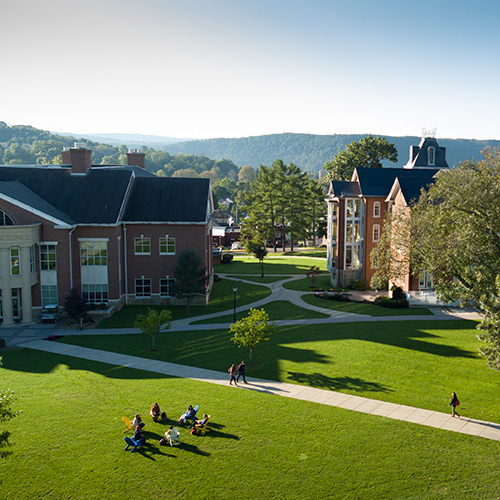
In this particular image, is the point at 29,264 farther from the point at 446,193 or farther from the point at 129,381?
the point at 446,193

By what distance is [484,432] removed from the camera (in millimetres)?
20375

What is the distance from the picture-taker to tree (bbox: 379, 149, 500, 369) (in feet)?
75.9

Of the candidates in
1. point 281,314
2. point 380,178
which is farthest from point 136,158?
point 281,314

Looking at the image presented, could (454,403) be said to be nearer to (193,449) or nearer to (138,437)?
(193,449)

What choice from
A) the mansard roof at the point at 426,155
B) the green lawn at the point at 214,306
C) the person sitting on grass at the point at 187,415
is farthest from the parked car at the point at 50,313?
the mansard roof at the point at 426,155

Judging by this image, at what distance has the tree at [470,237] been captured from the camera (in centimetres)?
2314

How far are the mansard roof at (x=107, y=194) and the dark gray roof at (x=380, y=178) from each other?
54.9ft

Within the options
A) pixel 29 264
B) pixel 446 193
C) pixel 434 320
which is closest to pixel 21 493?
pixel 446 193

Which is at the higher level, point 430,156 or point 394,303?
point 430,156

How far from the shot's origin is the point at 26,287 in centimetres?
3956

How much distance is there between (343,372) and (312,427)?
7033 millimetres

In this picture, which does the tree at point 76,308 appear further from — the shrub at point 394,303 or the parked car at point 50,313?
the shrub at point 394,303

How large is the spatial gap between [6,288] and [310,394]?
2720cm

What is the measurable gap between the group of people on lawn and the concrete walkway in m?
5.04
